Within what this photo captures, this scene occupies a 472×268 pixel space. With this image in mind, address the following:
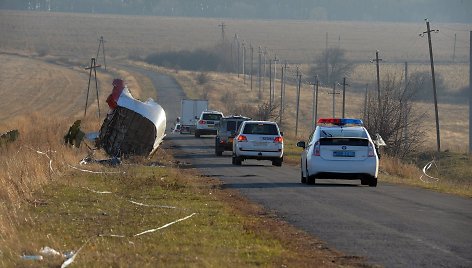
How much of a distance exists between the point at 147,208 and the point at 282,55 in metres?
151

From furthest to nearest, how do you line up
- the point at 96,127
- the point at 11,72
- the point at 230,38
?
the point at 230,38
the point at 11,72
the point at 96,127

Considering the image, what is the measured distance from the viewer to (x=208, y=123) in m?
68.3

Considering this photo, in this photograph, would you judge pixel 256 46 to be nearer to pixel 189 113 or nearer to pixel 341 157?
pixel 189 113

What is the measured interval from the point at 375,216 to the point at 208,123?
49489mm

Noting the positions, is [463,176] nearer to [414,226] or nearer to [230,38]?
[414,226]

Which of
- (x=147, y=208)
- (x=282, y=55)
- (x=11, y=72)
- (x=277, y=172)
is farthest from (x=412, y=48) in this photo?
(x=147, y=208)

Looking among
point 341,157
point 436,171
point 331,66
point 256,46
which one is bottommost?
point 331,66

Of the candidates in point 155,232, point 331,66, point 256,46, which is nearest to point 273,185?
point 155,232

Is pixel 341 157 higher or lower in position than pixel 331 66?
higher

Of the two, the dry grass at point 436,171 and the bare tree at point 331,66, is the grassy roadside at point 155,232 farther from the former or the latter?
the bare tree at point 331,66

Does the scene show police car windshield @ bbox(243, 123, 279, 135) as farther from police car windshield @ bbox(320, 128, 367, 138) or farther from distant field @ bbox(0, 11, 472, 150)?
distant field @ bbox(0, 11, 472, 150)

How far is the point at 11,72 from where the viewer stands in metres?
120

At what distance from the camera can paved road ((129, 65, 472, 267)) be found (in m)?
14.3

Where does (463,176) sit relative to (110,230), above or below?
below
